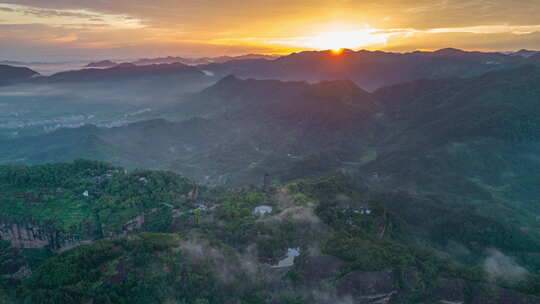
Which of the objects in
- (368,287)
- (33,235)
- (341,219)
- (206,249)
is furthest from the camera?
(341,219)

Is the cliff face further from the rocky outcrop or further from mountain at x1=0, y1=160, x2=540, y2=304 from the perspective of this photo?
the rocky outcrop

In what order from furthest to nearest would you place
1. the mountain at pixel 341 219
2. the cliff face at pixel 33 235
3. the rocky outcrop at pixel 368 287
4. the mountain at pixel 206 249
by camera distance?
the cliff face at pixel 33 235 < the mountain at pixel 341 219 < the rocky outcrop at pixel 368 287 < the mountain at pixel 206 249

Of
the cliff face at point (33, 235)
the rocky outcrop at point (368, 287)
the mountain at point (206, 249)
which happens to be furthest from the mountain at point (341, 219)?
the cliff face at point (33, 235)

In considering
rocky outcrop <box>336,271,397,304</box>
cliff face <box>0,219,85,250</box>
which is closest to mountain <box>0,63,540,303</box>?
rocky outcrop <box>336,271,397,304</box>

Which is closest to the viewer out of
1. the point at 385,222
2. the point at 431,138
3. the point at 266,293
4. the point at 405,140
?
the point at 266,293

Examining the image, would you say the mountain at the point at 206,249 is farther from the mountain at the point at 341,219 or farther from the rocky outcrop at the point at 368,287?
the mountain at the point at 341,219

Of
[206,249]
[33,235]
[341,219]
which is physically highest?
[206,249]

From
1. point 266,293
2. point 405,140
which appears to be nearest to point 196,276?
point 266,293

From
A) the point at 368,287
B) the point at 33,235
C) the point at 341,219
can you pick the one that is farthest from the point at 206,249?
the point at 33,235

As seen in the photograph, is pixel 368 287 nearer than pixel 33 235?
Yes

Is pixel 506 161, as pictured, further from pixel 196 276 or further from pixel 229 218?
pixel 196 276

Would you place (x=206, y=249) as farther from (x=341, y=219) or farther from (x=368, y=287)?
(x=341, y=219)
